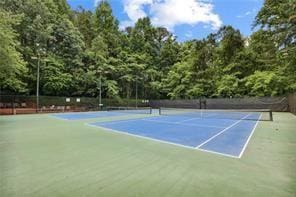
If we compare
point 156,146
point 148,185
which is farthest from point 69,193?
point 156,146

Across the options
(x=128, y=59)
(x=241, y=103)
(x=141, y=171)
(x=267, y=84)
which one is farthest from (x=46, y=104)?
(x=141, y=171)

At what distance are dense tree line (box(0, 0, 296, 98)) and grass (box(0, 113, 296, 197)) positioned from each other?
20.1 metres

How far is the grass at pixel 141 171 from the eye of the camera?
→ 3592mm

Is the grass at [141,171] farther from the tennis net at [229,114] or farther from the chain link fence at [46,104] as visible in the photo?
the chain link fence at [46,104]

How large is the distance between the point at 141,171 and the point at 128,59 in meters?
40.0

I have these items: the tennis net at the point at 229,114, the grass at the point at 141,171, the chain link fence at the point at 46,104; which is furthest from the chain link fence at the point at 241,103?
the grass at the point at 141,171

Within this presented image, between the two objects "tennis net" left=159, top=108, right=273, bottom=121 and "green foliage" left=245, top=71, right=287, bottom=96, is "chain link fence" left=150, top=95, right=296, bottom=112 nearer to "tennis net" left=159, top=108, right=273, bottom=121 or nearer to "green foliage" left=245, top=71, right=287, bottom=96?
"green foliage" left=245, top=71, right=287, bottom=96

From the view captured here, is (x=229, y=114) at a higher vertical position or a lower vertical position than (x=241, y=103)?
lower

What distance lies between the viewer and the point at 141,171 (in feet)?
14.9

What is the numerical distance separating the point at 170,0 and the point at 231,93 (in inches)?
1237

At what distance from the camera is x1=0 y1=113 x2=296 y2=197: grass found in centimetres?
359

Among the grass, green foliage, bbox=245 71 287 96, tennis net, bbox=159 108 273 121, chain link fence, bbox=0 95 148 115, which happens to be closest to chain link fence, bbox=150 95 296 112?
green foliage, bbox=245 71 287 96

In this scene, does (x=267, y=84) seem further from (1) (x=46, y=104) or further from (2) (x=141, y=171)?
(2) (x=141, y=171)

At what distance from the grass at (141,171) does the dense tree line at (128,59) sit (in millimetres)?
20141
